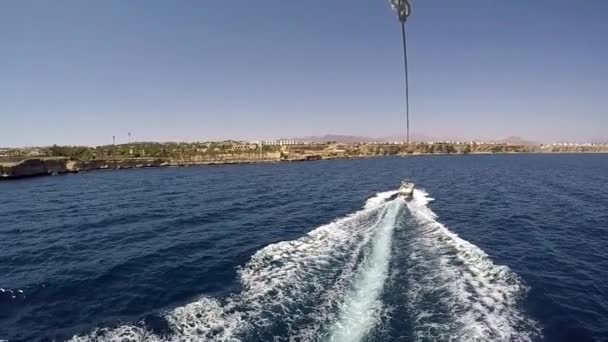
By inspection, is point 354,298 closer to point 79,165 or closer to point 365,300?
point 365,300

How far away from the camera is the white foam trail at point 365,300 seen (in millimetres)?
13906

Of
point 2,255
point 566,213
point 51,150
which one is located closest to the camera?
point 2,255

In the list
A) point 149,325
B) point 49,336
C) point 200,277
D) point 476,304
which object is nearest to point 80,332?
point 49,336

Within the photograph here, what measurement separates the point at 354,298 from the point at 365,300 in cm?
57

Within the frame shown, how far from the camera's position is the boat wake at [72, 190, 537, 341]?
14.1m

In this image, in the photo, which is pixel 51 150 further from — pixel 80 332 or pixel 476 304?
pixel 476 304

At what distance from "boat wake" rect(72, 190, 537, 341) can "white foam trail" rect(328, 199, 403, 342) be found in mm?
46

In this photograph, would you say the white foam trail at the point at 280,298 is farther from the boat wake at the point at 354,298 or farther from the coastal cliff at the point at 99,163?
the coastal cliff at the point at 99,163

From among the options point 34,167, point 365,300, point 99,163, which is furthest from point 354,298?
point 99,163

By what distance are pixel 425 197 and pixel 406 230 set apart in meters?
21.7

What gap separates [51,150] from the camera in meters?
148

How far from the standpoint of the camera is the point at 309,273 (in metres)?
20.5

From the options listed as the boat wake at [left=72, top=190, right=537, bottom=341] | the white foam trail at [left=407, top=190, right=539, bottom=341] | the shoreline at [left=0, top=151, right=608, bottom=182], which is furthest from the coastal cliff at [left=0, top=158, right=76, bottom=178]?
the white foam trail at [left=407, top=190, right=539, bottom=341]

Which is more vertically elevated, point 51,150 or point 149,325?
point 51,150
